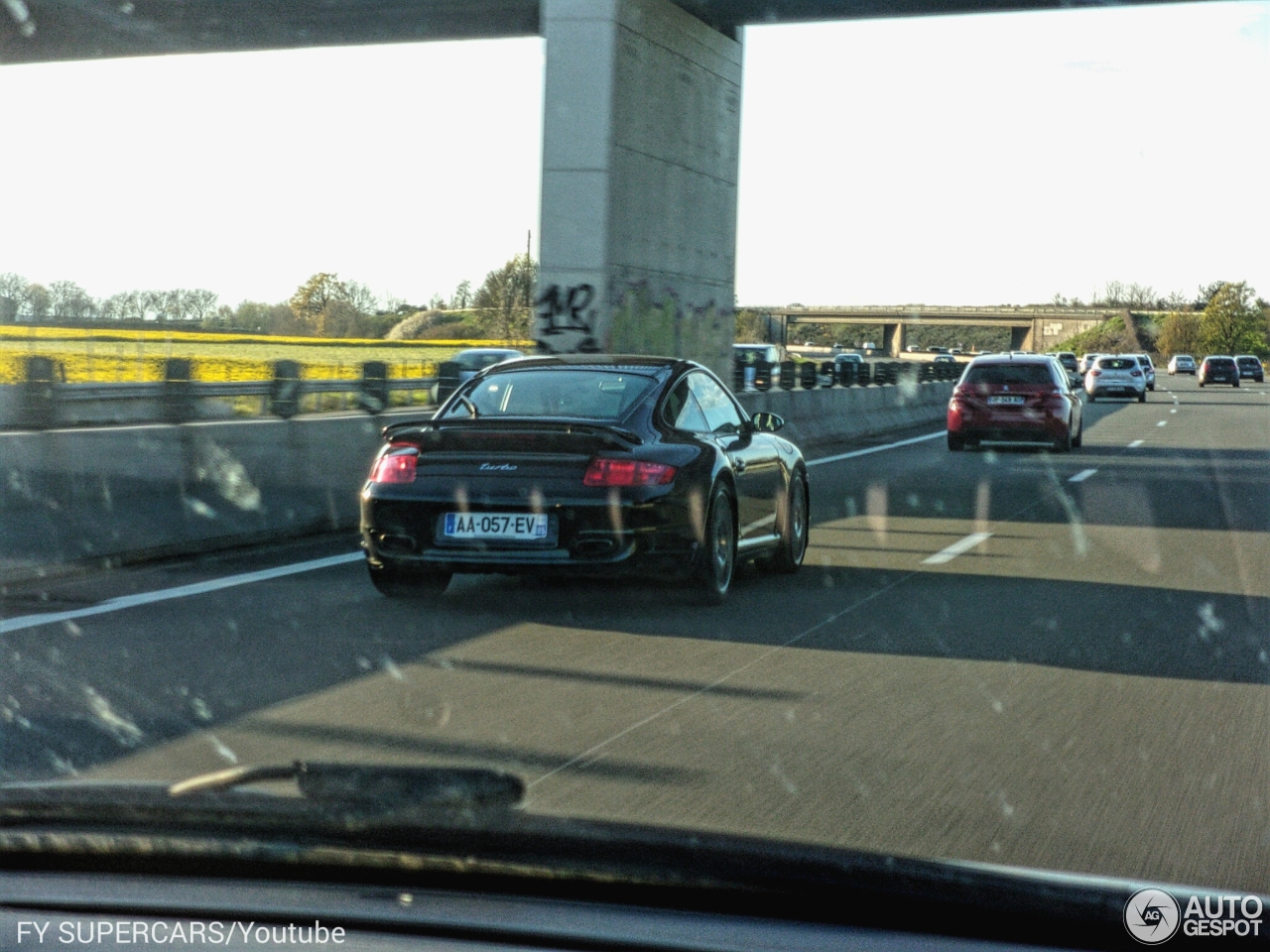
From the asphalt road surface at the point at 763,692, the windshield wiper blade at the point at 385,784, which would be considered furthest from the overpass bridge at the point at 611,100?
the windshield wiper blade at the point at 385,784

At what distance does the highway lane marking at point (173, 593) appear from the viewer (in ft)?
27.1

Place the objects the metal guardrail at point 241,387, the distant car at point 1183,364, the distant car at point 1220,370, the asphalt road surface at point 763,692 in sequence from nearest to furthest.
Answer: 1. the asphalt road surface at point 763,692
2. the metal guardrail at point 241,387
3. the distant car at point 1220,370
4. the distant car at point 1183,364

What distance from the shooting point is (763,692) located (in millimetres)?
6723

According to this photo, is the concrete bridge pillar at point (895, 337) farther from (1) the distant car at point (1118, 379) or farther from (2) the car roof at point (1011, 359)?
(2) the car roof at point (1011, 359)

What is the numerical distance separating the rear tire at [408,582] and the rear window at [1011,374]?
55.3 ft

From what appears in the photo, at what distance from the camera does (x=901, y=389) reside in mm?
34875

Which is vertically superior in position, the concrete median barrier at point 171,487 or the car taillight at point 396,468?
the car taillight at point 396,468

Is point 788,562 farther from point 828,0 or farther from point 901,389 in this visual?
point 901,389

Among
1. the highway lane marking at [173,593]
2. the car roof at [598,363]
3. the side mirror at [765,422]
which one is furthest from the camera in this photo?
the side mirror at [765,422]

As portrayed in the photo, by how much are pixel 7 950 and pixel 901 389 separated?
Answer: 110 ft

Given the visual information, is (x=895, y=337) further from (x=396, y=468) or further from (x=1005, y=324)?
(x=396, y=468)

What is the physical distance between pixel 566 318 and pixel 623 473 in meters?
11.8

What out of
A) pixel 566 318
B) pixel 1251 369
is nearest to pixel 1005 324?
pixel 1251 369

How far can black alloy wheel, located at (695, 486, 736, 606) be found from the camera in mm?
9023
